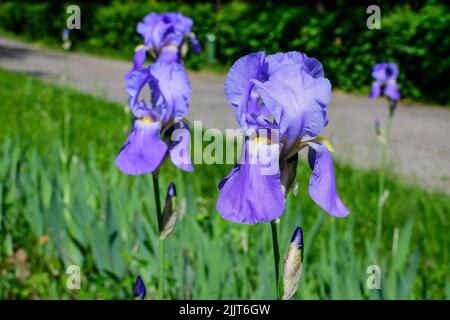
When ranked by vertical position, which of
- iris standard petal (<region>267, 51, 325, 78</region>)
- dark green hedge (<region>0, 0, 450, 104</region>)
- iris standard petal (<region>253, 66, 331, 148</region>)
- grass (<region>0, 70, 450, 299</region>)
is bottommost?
grass (<region>0, 70, 450, 299</region>)

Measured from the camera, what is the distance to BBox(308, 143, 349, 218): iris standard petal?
87cm

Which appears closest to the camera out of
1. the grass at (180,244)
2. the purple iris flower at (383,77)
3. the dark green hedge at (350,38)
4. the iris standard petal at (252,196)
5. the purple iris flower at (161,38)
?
the iris standard petal at (252,196)

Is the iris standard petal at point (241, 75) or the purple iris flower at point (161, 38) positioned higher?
the purple iris flower at point (161, 38)

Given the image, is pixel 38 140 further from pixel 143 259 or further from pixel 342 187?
pixel 143 259

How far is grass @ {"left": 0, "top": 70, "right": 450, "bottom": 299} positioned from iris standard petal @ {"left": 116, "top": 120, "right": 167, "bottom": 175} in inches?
12.0

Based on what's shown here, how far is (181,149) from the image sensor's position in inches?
46.2

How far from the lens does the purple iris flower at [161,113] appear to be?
1.17m

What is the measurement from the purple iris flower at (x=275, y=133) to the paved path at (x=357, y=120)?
3312 millimetres

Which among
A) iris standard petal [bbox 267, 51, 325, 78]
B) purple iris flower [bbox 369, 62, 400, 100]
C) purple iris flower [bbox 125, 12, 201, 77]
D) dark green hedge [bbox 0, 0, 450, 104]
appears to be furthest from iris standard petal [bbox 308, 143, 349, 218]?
dark green hedge [bbox 0, 0, 450, 104]

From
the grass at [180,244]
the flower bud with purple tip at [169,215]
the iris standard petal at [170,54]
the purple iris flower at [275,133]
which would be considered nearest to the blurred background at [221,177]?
the grass at [180,244]

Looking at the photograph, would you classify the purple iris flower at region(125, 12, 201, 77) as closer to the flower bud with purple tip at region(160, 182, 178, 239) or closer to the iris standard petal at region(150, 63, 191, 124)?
the iris standard petal at region(150, 63, 191, 124)

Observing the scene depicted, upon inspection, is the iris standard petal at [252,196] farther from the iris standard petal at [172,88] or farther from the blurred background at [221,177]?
the blurred background at [221,177]

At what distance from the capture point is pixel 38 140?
4105 mm
